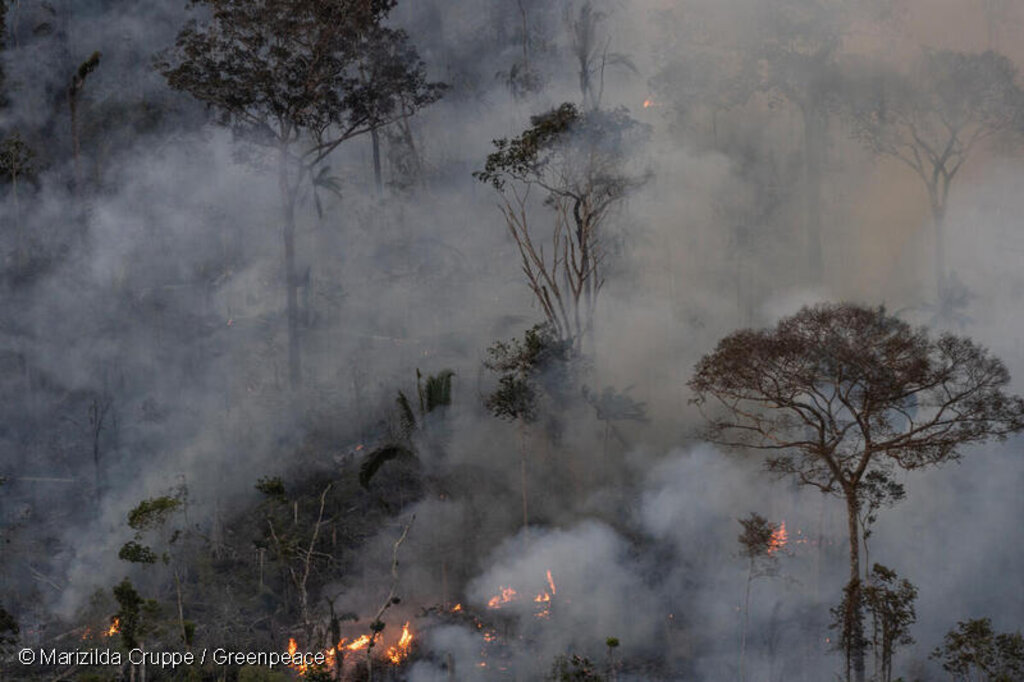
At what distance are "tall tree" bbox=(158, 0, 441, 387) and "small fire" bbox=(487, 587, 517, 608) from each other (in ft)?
34.6

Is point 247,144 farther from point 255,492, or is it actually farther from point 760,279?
point 760,279

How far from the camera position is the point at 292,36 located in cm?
2869

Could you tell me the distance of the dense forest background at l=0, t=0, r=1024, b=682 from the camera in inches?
856

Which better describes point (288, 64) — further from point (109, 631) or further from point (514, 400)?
point (109, 631)

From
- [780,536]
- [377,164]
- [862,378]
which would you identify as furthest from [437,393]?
[862,378]

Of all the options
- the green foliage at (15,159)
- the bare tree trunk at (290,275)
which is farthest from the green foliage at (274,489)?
the green foliage at (15,159)

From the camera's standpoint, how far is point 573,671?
1873 centimetres

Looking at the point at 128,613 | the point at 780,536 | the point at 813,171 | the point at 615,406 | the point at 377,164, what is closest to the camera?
the point at 128,613

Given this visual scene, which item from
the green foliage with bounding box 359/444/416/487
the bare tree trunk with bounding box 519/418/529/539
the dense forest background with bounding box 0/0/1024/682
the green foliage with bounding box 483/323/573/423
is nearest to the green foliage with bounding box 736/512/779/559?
the dense forest background with bounding box 0/0/1024/682

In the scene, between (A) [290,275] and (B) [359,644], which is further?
(A) [290,275]

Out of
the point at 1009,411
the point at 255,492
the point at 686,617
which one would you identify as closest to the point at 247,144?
the point at 255,492

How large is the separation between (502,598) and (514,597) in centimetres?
28

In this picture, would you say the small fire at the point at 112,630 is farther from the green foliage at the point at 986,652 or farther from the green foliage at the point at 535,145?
the green foliage at the point at 986,652

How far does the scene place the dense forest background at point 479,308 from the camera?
21.7 meters
